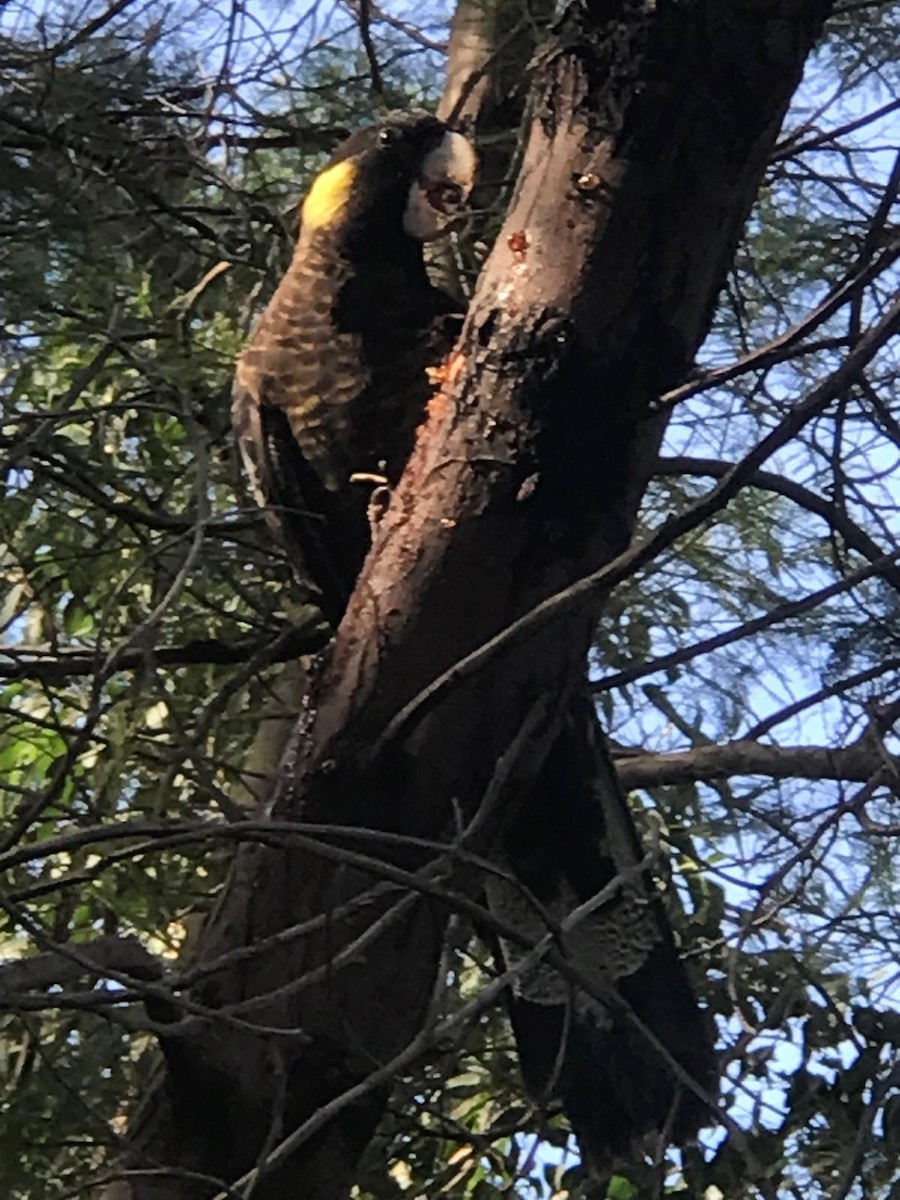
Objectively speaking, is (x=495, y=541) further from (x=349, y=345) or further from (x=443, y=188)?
(x=443, y=188)

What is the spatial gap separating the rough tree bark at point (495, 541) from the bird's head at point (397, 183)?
48cm

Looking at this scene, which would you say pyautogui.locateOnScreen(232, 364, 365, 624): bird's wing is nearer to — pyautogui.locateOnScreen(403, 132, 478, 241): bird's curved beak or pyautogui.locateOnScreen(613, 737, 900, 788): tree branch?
pyautogui.locateOnScreen(403, 132, 478, 241): bird's curved beak

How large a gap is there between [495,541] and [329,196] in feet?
2.22

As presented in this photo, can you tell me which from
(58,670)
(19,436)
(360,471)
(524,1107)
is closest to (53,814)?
(58,670)

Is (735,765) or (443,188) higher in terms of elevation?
(443,188)

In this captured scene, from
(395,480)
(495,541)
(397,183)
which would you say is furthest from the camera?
(397,183)

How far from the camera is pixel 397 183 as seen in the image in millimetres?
1703

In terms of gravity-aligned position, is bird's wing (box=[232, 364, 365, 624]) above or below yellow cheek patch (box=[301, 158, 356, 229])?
below

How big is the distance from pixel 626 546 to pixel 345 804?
305mm

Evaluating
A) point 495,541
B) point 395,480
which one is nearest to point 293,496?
point 395,480

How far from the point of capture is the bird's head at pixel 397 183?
66.2 inches

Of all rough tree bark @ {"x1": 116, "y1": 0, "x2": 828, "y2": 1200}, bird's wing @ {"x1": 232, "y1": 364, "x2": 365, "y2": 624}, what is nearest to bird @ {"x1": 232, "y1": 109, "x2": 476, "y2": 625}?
bird's wing @ {"x1": 232, "y1": 364, "x2": 365, "y2": 624}

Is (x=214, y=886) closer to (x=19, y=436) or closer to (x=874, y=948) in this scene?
(x=19, y=436)

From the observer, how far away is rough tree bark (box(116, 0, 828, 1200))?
1.14 m
